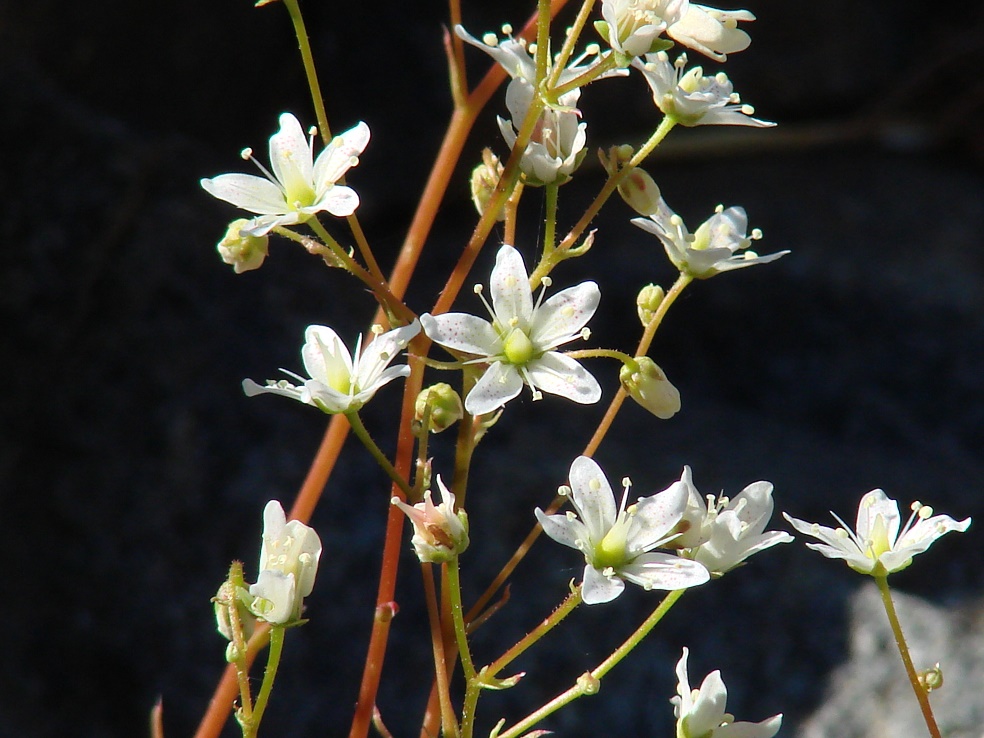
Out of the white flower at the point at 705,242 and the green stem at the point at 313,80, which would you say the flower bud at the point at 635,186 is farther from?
the green stem at the point at 313,80

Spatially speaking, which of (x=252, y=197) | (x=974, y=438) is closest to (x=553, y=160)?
A: (x=252, y=197)

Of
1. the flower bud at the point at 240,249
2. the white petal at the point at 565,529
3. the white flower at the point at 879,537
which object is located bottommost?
the white flower at the point at 879,537

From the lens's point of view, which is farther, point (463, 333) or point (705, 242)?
point (705, 242)

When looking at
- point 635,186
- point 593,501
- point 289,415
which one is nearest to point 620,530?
point 593,501

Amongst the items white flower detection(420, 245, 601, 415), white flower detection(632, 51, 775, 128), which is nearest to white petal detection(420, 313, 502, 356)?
white flower detection(420, 245, 601, 415)

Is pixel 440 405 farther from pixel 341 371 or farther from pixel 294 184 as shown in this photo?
pixel 294 184

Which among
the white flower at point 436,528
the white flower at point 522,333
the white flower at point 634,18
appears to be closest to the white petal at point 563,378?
the white flower at point 522,333

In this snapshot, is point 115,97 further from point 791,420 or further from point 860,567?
point 860,567
